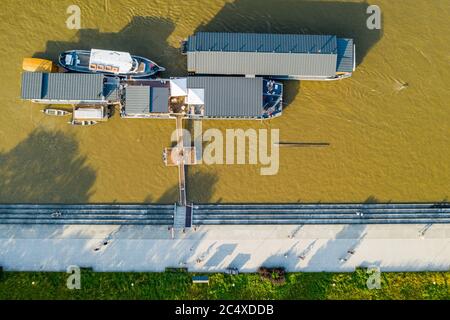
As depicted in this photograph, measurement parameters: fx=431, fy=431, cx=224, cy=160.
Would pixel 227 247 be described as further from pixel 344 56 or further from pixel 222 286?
pixel 344 56

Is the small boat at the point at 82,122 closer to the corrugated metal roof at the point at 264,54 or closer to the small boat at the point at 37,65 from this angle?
the small boat at the point at 37,65

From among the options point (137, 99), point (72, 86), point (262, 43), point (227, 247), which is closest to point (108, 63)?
point (72, 86)

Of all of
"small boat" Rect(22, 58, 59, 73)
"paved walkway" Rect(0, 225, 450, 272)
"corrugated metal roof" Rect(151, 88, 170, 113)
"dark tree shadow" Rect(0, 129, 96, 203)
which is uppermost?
"small boat" Rect(22, 58, 59, 73)

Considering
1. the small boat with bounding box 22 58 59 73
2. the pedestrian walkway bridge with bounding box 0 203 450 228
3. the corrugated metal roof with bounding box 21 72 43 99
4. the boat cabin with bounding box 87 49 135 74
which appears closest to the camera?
the corrugated metal roof with bounding box 21 72 43 99

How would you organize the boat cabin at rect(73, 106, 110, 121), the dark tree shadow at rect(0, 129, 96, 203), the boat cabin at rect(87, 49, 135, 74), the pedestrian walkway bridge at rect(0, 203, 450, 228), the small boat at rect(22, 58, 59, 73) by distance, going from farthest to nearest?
the dark tree shadow at rect(0, 129, 96, 203) → the pedestrian walkway bridge at rect(0, 203, 450, 228) → the boat cabin at rect(73, 106, 110, 121) → the small boat at rect(22, 58, 59, 73) → the boat cabin at rect(87, 49, 135, 74)

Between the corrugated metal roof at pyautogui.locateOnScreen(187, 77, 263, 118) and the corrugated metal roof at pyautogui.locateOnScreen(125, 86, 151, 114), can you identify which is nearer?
the corrugated metal roof at pyautogui.locateOnScreen(125, 86, 151, 114)

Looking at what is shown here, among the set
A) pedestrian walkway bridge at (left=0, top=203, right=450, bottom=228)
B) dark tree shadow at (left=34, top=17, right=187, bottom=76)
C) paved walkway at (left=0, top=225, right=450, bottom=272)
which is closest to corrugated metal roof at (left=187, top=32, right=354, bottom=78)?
dark tree shadow at (left=34, top=17, right=187, bottom=76)

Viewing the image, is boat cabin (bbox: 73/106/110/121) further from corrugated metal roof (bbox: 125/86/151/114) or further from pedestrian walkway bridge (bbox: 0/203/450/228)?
pedestrian walkway bridge (bbox: 0/203/450/228)

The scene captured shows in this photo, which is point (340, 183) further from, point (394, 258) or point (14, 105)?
point (14, 105)
